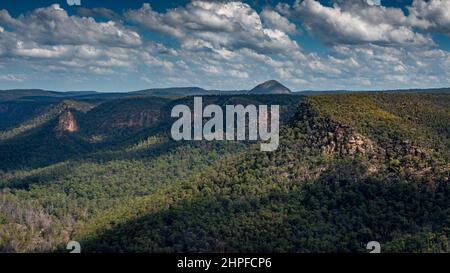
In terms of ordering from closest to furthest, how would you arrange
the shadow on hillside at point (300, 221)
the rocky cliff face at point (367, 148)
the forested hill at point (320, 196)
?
the shadow on hillside at point (300, 221) < the forested hill at point (320, 196) < the rocky cliff face at point (367, 148)

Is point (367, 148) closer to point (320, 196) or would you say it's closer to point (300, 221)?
point (320, 196)

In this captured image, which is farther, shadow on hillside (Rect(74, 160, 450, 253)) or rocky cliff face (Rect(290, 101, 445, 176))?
rocky cliff face (Rect(290, 101, 445, 176))

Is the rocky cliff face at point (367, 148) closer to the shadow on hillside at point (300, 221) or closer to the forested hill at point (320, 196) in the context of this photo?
the forested hill at point (320, 196)

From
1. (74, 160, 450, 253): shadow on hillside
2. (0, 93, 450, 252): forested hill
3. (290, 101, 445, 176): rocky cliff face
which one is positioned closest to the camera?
(74, 160, 450, 253): shadow on hillside

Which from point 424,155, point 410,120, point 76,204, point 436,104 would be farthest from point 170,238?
point 76,204

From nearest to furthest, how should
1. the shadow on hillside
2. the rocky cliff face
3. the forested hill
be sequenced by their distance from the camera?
the shadow on hillside < the forested hill < the rocky cliff face

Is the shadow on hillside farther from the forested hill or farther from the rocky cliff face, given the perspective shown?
the rocky cliff face

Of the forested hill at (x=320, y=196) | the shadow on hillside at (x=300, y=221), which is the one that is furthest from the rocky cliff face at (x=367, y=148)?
the shadow on hillside at (x=300, y=221)

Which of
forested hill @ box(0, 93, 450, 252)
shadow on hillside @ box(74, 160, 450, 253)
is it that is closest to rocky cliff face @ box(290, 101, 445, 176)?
forested hill @ box(0, 93, 450, 252)

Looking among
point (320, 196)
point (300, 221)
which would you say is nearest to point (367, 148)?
point (320, 196)
